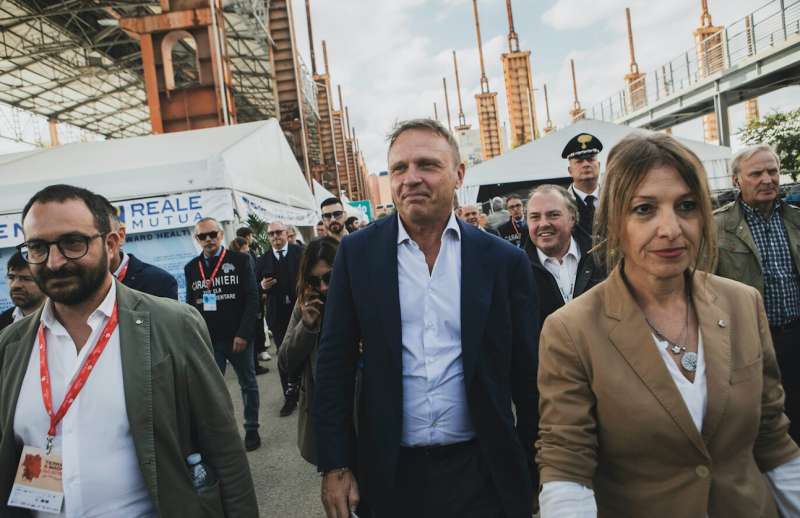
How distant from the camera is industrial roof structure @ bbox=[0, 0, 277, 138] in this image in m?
18.4

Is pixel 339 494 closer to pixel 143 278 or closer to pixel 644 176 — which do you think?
pixel 644 176

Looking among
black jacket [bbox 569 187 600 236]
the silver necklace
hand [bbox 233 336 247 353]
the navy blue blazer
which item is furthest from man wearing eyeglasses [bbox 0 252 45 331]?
black jacket [bbox 569 187 600 236]

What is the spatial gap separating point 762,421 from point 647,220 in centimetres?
68

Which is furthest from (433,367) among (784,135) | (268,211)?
(784,135)

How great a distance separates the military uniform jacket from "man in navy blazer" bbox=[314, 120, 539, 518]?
6.68 feet

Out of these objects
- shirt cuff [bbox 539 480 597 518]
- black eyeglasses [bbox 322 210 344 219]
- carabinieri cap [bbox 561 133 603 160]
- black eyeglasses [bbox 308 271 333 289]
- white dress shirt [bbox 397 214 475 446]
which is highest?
carabinieri cap [bbox 561 133 603 160]

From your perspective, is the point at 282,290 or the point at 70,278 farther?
the point at 282,290

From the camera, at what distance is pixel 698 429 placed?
126 centimetres

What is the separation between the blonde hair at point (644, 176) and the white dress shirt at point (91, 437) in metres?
1.71

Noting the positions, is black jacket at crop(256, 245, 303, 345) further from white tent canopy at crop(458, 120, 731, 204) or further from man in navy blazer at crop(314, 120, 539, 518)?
white tent canopy at crop(458, 120, 731, 204)

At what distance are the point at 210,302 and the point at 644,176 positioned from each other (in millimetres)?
4382

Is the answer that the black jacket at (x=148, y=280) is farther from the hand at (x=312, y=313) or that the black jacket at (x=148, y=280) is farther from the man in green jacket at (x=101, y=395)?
the man in green jacket at (x=101, y=395)

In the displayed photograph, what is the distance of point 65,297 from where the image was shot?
1691 millimetres

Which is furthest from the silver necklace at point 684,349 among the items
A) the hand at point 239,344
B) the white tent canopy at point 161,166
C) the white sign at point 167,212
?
the white tent canopy at point 161,166
